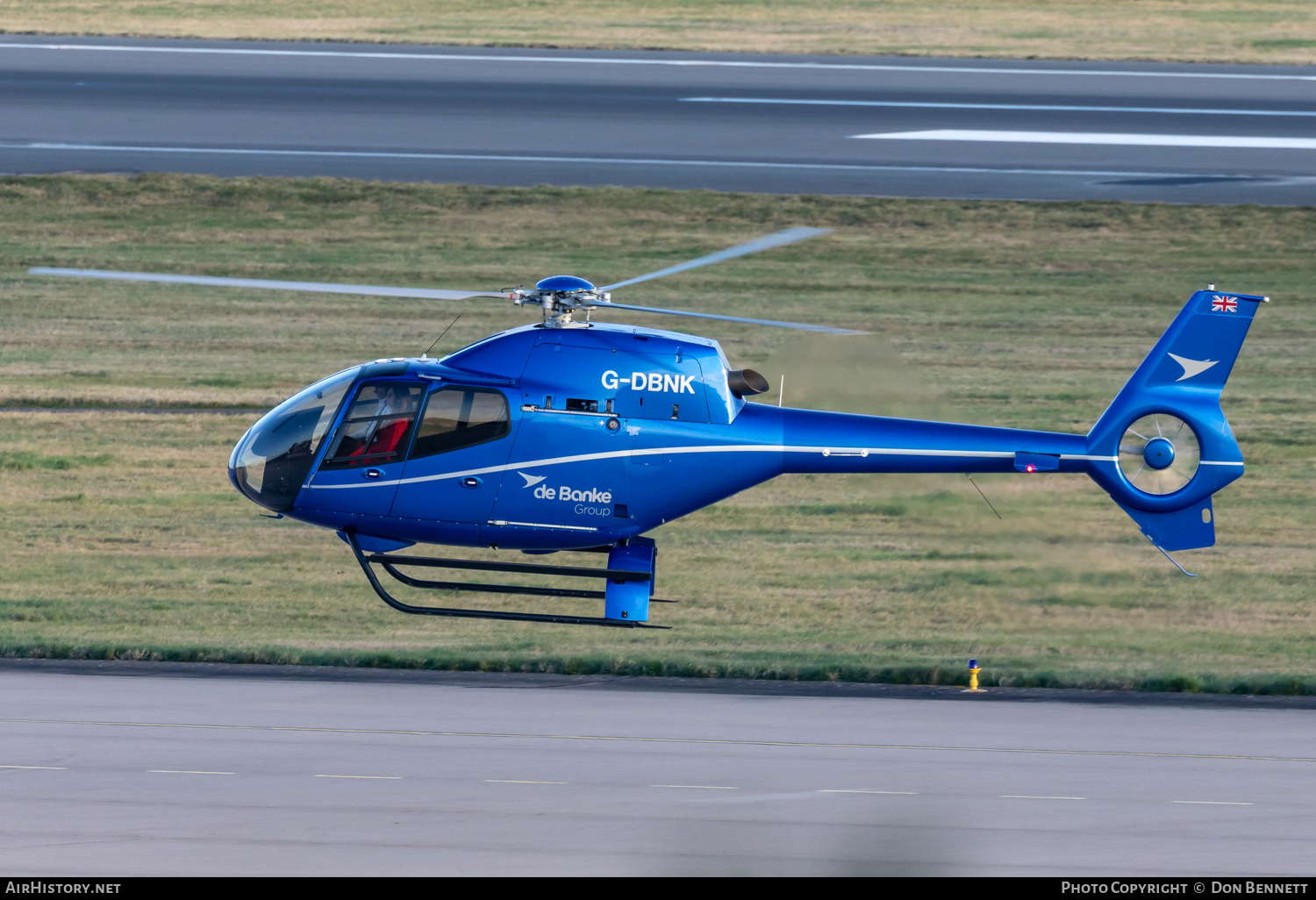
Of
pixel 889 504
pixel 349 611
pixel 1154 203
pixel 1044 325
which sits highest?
pixel 1154 203

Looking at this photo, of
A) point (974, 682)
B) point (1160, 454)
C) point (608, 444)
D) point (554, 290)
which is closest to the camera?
point (554, 290)

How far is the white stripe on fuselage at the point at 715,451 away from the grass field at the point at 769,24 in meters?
27.1

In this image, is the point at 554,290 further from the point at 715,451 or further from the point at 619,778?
the point at 619,778

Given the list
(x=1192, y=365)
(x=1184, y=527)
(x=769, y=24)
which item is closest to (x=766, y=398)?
(x=1192, y=365)

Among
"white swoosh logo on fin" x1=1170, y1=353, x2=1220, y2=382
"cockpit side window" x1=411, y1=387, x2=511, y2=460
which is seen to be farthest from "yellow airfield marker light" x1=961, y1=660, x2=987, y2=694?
"cockpit side window" x1=411, y1=387, x2=511, y2=460

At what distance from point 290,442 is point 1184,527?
746 cm

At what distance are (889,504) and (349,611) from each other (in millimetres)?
7181

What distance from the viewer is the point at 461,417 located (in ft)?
44.8

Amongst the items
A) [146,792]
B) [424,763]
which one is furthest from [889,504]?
[146,792]

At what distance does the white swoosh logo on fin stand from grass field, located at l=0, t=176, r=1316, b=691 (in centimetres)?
331

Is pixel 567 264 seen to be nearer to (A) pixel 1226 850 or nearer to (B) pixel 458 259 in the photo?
(B) pixel 458 259

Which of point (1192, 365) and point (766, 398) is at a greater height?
point (1192, 365)

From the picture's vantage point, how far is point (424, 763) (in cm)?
1448

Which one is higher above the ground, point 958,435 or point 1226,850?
point 958,435
